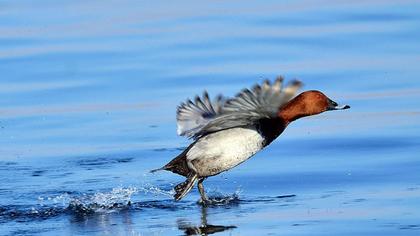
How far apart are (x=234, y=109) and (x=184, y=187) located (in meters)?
0.89

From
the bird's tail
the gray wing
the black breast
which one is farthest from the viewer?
the bird's tail

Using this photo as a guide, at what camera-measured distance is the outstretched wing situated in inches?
291

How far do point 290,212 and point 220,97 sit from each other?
0.81m

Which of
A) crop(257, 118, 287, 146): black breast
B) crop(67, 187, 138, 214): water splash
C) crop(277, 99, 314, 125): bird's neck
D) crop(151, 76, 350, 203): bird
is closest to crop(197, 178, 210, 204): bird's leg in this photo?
crop(151, 76, 350, 203): bird

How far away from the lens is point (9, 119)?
11195 millimetres

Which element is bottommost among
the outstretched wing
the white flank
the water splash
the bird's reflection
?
the bird's reflection

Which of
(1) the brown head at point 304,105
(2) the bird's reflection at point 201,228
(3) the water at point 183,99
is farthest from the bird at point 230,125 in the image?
(2) the bird's reflection at point 201,228

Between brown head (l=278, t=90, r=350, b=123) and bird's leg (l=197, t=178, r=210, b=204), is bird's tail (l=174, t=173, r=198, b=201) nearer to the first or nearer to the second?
bird's leg (l=197, t=178, r=210, b=204)

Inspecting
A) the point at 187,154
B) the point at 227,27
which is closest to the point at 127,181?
the point at 187,154

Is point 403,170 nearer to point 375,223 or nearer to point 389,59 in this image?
point 375,223

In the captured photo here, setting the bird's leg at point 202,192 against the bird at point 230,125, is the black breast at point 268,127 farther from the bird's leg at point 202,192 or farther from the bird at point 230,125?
the bird's leg at point 202,192

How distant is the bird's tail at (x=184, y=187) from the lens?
835 centimetres

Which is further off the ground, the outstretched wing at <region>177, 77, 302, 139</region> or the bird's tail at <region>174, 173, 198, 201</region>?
the outstretched wing at <region>177, 77, 302, 139</region>

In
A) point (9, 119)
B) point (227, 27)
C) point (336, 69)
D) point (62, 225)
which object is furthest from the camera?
point (227, 27)
